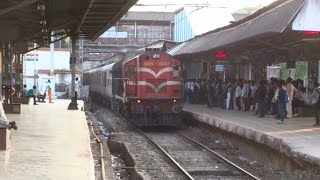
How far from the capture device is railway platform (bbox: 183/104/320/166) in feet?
40.4

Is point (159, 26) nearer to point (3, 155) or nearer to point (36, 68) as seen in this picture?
point (36, 68)

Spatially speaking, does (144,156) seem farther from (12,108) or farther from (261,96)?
(12,108)

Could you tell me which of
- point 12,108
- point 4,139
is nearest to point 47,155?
point 4,139

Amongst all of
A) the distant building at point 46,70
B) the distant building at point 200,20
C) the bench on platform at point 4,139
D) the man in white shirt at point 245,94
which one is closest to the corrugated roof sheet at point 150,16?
the distant building at point 200,20

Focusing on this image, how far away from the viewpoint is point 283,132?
15.4 meters

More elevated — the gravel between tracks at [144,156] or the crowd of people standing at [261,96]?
the crowd of people standing at [261,96]

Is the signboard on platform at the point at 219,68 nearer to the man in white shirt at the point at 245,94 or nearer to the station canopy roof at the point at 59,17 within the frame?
the man in white shirt at the point at 245,94

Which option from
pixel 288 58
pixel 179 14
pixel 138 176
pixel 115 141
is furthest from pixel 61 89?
pixel 138 176

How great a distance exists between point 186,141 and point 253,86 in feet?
15.3

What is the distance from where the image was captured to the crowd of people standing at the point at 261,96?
60.8ft

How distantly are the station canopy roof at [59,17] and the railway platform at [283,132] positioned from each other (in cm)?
499

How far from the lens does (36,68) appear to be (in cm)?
5388

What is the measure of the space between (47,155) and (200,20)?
149 feet

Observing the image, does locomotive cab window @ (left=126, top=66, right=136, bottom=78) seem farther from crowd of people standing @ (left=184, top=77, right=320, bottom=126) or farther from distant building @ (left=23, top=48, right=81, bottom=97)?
distant building @ (left=23, top=48, right=81, bottom=97)
